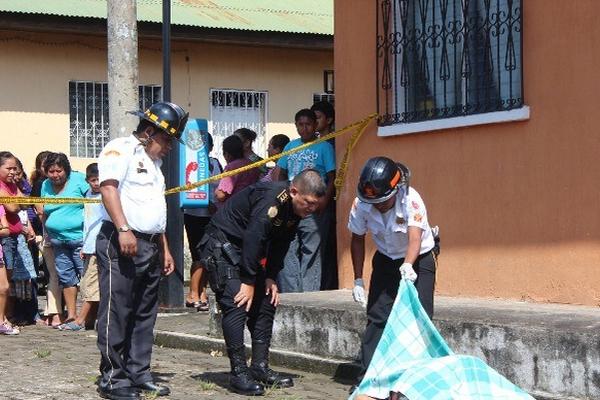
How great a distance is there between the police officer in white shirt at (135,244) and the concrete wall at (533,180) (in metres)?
2.83

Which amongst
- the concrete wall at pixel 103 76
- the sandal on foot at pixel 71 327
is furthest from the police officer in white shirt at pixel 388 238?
the concrete wall at pixel 103 76

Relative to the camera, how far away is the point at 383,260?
8312 mm

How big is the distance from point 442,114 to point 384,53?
91cm

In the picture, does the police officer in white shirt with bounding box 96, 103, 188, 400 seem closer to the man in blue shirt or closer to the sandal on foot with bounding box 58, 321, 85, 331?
the man in blue shirt

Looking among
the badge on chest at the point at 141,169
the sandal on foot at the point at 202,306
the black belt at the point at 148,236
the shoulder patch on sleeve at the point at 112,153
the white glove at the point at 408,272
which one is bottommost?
the sandal on foot at the point at 202,306

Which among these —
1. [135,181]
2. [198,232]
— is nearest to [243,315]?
[135,181]

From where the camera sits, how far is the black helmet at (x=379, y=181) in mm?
7711

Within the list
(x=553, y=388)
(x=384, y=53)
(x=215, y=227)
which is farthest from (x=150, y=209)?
(x=384, y=53)

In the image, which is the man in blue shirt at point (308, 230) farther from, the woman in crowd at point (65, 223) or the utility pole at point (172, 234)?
the woman in crowd at point (65, 223)

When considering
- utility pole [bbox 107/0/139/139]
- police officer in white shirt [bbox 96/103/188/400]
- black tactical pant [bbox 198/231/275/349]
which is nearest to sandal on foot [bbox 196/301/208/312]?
utility pole [bbox 107/0/139/139]

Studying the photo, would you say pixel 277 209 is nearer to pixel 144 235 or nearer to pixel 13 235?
pixel 144 235

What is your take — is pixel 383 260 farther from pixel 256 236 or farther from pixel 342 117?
pixel 342 117

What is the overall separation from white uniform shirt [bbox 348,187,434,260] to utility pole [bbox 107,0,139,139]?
438cm

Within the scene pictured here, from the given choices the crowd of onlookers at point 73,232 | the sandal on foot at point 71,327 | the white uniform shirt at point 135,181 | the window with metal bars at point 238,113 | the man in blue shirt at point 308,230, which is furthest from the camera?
the window with metal bars at point 238,113
